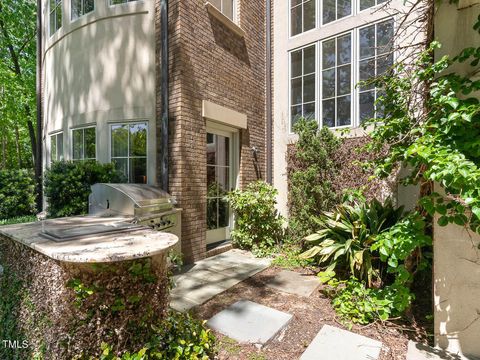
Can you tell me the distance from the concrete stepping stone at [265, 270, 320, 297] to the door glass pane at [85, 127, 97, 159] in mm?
4622

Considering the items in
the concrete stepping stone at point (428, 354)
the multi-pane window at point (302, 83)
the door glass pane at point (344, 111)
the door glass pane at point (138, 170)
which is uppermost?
the multi-pane window at point (302, 83)

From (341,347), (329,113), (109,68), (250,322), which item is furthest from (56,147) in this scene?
(341,347)

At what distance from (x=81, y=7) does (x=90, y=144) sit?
312cm

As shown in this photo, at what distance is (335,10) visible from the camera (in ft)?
20.9

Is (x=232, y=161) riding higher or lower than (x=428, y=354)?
higher

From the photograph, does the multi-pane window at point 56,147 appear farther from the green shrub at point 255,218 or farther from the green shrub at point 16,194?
the green shrub at point 255,218

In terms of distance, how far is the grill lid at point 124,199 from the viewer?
394cm

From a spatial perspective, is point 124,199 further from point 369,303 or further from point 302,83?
point 302,83

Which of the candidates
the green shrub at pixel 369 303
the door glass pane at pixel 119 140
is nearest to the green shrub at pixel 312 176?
the green shrub at pixel 369 303

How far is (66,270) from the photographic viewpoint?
1.94 m

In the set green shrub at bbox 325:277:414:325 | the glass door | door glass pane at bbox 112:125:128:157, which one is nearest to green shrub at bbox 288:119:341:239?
the glass door

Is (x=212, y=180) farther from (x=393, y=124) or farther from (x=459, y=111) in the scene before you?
(x=459, y=111)

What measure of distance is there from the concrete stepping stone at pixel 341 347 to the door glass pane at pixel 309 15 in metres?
6.73

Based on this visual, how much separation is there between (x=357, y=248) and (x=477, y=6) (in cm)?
318
